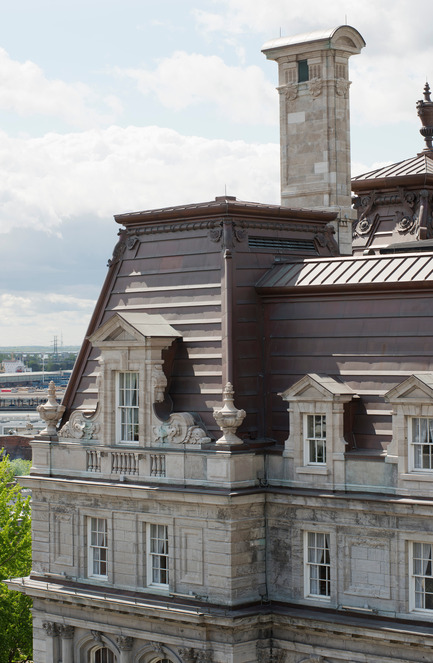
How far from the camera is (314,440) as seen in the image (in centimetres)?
3991

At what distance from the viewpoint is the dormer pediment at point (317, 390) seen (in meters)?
38.8

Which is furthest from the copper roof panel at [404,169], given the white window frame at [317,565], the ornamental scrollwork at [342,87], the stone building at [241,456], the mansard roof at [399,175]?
the white window frame at [317,565]

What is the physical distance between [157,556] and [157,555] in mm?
78

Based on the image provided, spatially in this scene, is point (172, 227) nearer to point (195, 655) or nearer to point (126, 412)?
point (126, 412)

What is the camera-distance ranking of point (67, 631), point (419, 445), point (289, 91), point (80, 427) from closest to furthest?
1. point (419, 445)
2. point (80, 427)
3. point (67, 631)
4. point (289, 91)

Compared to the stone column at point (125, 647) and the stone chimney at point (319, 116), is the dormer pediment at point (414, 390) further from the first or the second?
the stone chimney at point (319, 116)

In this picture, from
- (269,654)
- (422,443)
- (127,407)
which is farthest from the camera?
(127,407)

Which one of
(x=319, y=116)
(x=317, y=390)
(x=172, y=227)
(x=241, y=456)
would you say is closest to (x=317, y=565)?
(x=241, y=456)

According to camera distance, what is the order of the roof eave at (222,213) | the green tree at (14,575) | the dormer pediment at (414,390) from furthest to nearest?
the green tree at (14,575) → the roof eave at (222,213) → the dormer pediment at (414,390)

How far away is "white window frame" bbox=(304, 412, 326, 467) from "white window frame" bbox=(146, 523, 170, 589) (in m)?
5.86

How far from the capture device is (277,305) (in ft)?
140

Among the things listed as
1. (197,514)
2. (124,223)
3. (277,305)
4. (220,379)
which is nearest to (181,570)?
(197,514)

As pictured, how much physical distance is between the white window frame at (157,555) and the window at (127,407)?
332 cm

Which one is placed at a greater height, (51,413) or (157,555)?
(51,413)
